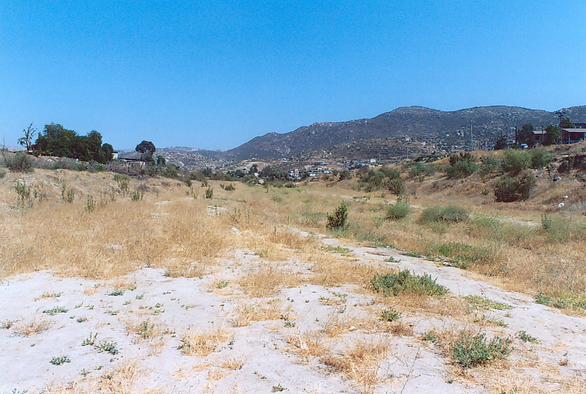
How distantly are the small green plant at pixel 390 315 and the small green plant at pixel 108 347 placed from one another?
3158 millimetres

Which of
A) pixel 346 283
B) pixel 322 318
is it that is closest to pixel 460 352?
pixel 322 318

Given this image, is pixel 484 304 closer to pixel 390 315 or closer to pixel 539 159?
pixel 390 315

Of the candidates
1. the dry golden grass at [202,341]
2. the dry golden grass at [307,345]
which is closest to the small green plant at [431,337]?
the dry golden grass at [307,345]

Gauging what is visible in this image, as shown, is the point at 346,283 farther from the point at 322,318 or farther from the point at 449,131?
the point at 449,131

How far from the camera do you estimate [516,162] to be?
117 feet

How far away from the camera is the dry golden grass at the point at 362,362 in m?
3.84

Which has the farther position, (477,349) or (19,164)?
(19,164)

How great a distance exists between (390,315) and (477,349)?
1358 mm

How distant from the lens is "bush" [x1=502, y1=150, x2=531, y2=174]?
35.1 m

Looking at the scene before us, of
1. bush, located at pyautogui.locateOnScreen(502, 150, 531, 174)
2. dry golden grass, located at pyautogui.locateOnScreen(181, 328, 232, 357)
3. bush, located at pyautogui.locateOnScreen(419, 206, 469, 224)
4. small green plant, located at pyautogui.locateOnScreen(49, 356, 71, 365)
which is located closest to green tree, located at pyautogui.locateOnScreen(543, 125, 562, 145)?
bush, located at pyautogui.locateOnScreen(502, 150, 531, 174)

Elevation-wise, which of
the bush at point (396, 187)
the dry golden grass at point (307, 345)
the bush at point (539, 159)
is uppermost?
the bush at point (539, 159)

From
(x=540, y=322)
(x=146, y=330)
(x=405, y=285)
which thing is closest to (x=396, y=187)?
(x=405, y=285)

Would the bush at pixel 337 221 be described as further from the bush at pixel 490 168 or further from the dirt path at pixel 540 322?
the bush at pixel 490 168

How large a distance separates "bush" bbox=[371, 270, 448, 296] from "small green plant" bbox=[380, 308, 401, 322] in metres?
0.97
